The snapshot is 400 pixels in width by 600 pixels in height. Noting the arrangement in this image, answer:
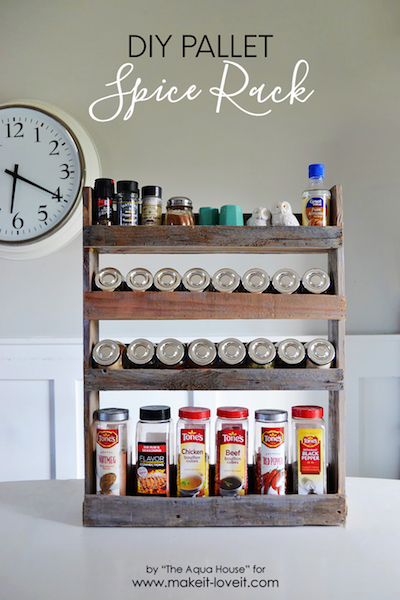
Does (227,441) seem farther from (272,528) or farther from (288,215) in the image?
(288,215)

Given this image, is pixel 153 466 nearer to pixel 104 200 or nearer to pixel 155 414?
pixel 155 414

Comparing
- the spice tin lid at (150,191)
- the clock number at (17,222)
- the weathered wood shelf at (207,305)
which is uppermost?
the clock number at (17,222)

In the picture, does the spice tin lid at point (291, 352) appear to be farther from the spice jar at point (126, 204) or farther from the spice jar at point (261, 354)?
the spice jar at point (126, 204)

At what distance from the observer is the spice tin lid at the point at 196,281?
3.55 ft

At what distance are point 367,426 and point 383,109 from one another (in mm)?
1171

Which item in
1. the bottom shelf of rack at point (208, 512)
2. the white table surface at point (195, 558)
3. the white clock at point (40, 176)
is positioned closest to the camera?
the white table surface at point (195, 558)

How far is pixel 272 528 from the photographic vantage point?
102 centimetres

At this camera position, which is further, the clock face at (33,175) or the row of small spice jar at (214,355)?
the clock face at (33,175)

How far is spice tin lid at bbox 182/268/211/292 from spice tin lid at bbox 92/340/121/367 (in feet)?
0.62

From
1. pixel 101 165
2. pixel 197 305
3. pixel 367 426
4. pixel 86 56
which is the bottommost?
pixel 367 426

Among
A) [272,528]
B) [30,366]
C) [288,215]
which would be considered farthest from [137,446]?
[30,366]

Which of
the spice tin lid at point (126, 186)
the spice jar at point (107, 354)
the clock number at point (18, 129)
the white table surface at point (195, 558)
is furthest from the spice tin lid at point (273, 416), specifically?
the clock number at point (18, 129)

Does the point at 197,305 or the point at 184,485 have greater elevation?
the point at 197,305

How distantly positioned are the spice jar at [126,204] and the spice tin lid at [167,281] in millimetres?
123
